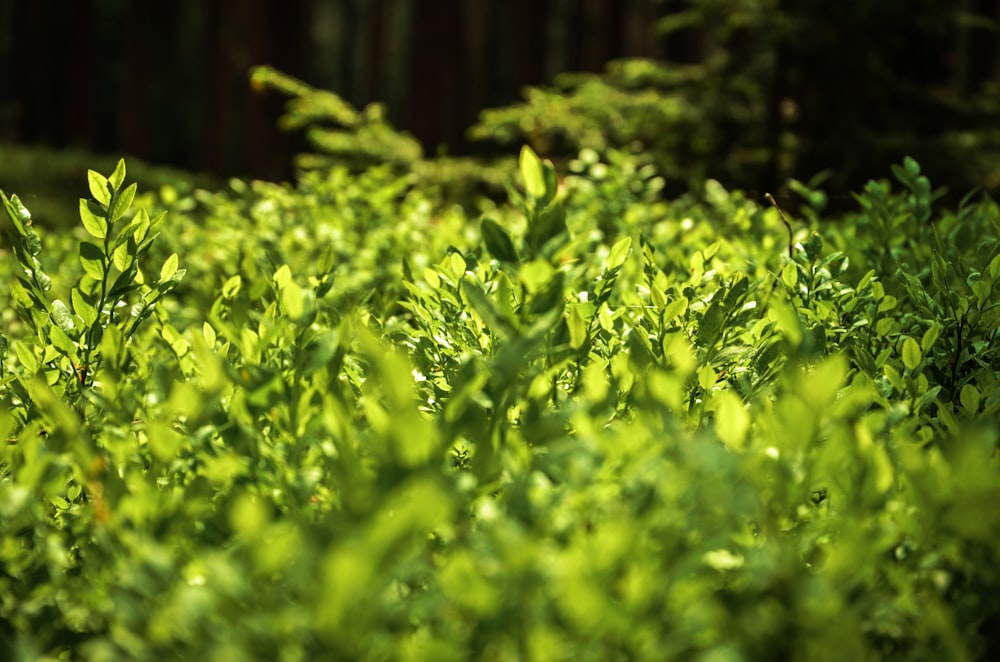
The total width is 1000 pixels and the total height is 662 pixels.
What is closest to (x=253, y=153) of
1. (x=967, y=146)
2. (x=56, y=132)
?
(x=967, y=146)

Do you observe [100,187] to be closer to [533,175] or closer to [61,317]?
[61,317]

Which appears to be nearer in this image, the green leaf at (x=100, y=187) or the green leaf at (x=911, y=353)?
the green leaf at (x=911, y=353)

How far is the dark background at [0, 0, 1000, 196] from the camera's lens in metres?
5.31

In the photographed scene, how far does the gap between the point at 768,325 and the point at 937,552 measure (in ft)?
2.41

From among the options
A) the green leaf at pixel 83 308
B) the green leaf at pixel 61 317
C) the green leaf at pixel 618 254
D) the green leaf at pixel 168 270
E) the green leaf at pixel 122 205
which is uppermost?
the green leaf at pixel 122 205

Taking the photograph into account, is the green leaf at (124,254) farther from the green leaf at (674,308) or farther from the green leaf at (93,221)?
the green leaf at (674,308)

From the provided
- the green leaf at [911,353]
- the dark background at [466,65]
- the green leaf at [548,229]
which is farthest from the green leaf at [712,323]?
the dark background at [466,65]

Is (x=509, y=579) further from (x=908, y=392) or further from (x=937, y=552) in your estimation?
(x=908, y=392)

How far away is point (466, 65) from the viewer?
61.0 ft

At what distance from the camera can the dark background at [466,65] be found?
531 cm

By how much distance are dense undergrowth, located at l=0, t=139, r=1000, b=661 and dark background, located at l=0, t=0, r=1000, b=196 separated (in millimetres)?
2770

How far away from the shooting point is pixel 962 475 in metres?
0.85

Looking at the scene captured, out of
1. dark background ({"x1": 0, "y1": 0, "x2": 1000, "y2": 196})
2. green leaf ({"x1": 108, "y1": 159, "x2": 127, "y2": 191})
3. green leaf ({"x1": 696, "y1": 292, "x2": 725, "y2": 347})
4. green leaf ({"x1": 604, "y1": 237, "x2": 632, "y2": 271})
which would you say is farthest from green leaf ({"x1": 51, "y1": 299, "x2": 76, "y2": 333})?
dark background ({"x1": 0, "y1": 0, "x2": 1000, "y2": 196})

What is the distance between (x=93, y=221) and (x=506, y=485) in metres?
0.96
